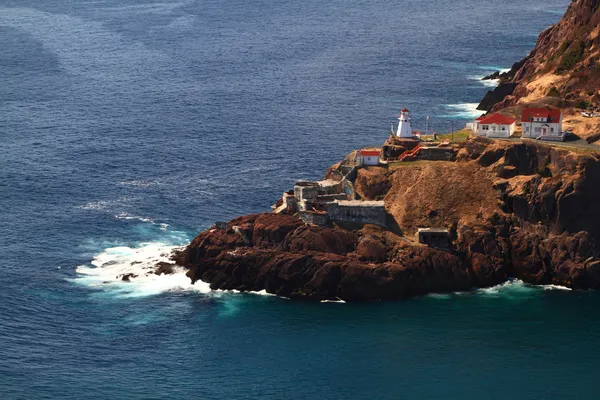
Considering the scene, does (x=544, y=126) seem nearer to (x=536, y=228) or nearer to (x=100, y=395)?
(x=536, y=228)

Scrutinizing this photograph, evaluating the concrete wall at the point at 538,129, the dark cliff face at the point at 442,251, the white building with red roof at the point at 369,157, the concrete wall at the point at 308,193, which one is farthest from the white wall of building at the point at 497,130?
the concrete wall at the point at 308,193

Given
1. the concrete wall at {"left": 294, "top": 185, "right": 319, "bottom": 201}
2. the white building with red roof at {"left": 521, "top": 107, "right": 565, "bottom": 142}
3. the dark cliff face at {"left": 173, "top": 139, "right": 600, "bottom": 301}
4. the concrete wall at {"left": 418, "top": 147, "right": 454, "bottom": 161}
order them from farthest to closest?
the concrete wall at {"left": 418, "top": 147, "right": 454, "bottom": 161} → the white building with red roof at {"left": 521, "top": 107, "right": 565, "bottom": 142} → the concrete wall at {"left": 294, "top": 185, "right": 319, "bottom": 201} → the dark cliff face at {"left": 173, "top": 139, "right": 600, "bottom": 301}

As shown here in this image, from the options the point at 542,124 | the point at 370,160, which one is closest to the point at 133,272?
the point at 370,160

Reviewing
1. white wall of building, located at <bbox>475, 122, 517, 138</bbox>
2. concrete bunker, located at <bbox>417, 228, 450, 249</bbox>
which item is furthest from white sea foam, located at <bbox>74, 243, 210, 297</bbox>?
white wall of building, located at <bbox>475, 122, 517, 138</bbox>

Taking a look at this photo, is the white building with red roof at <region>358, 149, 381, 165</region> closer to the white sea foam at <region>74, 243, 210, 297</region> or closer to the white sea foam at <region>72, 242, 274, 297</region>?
the white sea foam at <region>72, 242, 274, 297</region>

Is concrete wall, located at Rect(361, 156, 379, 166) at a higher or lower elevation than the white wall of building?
lower

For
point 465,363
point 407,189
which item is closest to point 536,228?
point 407,189

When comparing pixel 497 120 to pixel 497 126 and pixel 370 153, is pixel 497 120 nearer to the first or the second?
pixel 497 126
